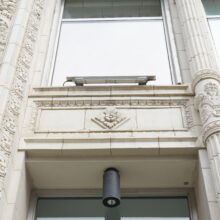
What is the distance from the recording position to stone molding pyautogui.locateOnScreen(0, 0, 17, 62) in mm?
7406

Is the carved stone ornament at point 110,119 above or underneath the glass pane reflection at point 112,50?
underneath

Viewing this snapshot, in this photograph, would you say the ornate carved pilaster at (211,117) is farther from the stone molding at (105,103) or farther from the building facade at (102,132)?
the stone molding at (105,103)

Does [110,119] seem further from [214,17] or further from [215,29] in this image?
[214,17]

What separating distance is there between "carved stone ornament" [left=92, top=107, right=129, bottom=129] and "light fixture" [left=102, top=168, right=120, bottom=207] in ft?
2.63

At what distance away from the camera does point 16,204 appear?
5789mm

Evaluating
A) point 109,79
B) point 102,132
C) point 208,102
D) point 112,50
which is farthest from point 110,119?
point 112,50

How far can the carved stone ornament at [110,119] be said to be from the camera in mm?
6699

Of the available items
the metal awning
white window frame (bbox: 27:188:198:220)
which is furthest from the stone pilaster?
white window frame (bbox: 27:188:198:220)

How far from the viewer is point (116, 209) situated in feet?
21.1

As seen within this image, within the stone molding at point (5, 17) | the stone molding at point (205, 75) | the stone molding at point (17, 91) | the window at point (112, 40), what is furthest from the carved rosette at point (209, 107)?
the stone molding at point (5, 17)

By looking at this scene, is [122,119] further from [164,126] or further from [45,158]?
[45,158]

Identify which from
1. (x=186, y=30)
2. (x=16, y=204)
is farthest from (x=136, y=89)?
(x=16, y=204)

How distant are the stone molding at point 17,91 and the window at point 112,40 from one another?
0.84 metres

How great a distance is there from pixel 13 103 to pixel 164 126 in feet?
8.86
